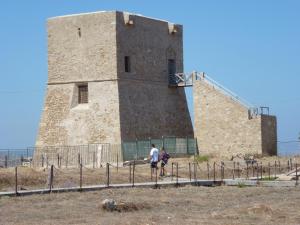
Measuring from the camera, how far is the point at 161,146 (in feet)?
135

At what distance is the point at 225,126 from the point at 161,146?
3.82 meters

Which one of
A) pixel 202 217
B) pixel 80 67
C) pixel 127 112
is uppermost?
pixel 80 67

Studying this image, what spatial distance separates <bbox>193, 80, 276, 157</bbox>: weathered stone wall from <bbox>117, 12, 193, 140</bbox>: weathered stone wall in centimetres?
271

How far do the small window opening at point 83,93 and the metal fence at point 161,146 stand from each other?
13.2 ft

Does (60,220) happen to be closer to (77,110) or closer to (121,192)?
(121,192)

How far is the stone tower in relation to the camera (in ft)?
135

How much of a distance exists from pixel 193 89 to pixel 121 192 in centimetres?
2116

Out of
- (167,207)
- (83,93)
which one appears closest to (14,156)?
(83,93)

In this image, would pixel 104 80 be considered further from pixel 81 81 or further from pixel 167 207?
pixel 167 207

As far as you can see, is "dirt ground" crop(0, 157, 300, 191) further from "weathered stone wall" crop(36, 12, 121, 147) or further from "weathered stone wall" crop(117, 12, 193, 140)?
"weathered stone wall" crop(117, 12, 193, 140)

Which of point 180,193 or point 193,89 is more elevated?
point 193,89

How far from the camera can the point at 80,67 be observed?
138ft

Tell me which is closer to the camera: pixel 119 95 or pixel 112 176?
pixel 112 176

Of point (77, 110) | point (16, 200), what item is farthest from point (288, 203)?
point (77, 110)
